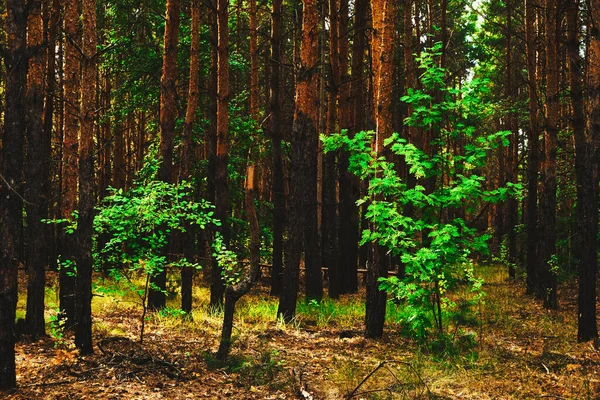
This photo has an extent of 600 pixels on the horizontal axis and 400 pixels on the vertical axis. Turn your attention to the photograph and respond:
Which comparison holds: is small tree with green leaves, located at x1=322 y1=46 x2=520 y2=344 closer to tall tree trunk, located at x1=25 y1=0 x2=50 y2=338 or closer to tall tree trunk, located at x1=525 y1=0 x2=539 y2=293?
tall tree trunk, located at x1=25 y1=0 x2=50 y2=338

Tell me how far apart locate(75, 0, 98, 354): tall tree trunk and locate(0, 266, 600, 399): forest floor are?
513 millimetres

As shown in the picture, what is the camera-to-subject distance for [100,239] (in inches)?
728

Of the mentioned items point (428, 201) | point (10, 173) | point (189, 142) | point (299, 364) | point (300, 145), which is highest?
point (189, 142)

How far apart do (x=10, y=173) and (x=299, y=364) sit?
4808 millimetres

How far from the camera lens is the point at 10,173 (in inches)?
237

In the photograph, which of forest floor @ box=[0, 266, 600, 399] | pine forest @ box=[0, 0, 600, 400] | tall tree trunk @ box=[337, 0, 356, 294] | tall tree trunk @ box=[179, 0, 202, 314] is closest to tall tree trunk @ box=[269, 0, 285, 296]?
pine forest @ box=[0, 0, 600, 400]

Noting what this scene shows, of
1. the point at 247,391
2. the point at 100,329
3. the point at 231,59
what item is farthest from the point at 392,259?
the point at 247,391

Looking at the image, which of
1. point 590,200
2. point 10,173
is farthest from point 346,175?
point 10,173

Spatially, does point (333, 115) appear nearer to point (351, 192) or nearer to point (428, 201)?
point (351, 192)

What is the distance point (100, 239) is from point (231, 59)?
8.46 meters

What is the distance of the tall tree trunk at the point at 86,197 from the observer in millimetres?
7535

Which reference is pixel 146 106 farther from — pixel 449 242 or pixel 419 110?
pixel 449 242

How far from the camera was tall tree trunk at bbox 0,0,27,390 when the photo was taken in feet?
19.3

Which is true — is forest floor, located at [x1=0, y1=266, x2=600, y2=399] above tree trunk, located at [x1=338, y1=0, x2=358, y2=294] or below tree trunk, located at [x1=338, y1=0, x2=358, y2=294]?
below
